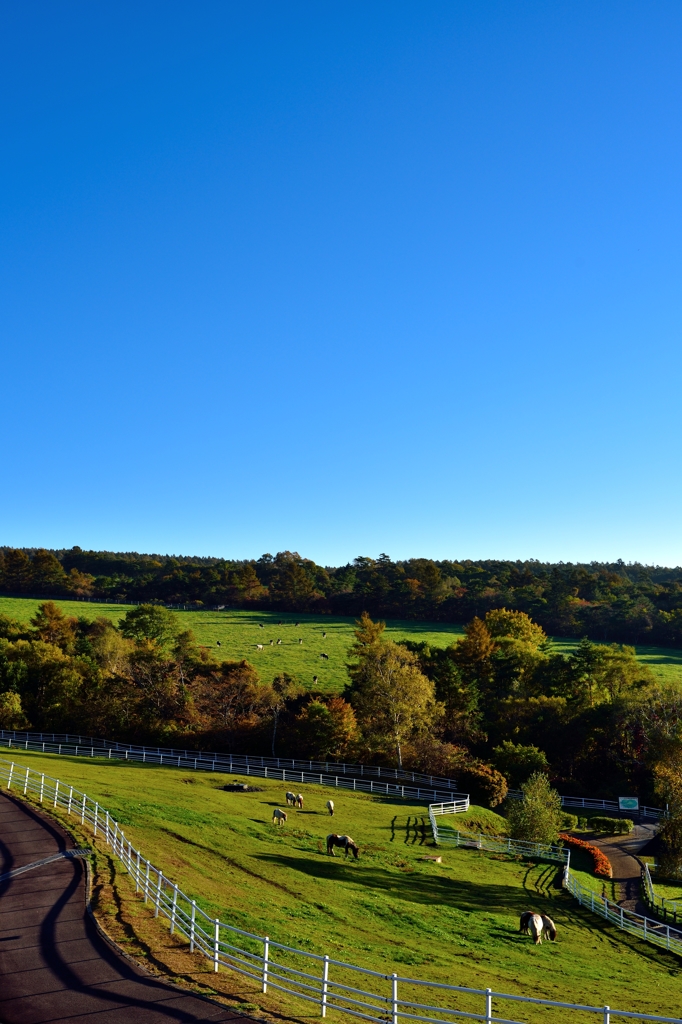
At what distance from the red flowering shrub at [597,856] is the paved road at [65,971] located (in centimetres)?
3318

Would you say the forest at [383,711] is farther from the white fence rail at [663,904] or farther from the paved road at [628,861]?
the white fence rail at [663,904]

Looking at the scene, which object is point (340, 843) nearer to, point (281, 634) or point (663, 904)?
point (663, 904)

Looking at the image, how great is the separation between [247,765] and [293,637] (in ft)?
176

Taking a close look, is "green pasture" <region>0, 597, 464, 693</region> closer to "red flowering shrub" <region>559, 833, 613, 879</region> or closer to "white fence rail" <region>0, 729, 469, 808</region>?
"white fence rail" <region>0, 729, 469, 808</region>

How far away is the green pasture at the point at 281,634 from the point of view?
298 feet

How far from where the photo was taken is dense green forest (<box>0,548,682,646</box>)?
12862cm

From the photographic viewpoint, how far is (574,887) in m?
36.7

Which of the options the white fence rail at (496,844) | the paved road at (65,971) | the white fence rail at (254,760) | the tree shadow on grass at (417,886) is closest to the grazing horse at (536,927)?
the tree shadow on grass at (417,886)

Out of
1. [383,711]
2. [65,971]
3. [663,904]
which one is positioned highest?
[65,971]

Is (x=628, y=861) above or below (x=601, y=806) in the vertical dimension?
above

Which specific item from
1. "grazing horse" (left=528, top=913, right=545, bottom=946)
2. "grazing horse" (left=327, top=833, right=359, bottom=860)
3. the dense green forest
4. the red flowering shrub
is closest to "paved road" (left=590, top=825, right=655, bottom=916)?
the red flowering shrub

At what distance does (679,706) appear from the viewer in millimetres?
59844

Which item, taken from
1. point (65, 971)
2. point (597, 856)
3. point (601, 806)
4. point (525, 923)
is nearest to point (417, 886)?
point (525, 923)

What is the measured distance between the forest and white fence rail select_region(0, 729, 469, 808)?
305cm
